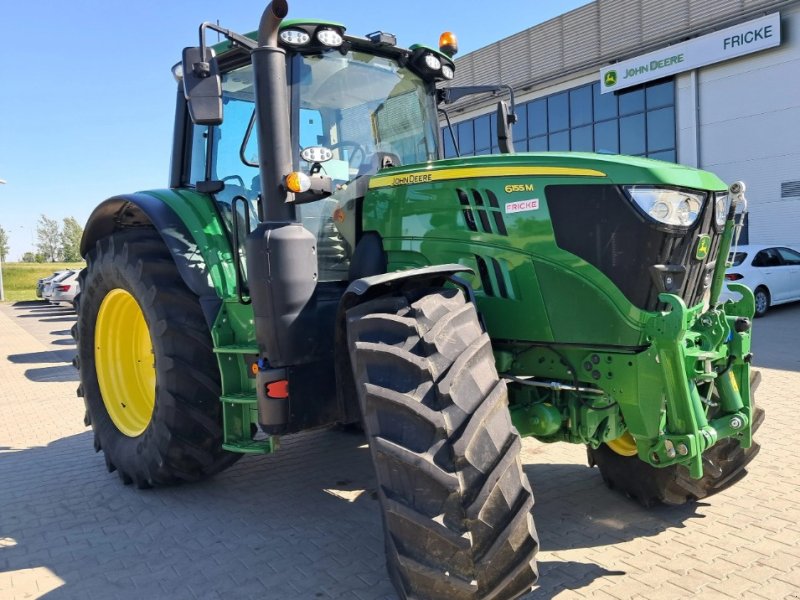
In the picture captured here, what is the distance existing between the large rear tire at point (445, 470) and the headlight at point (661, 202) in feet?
3.32

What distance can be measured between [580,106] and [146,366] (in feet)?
62.6

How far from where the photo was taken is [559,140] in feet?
70.0

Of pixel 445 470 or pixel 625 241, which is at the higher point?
pixel 625 241

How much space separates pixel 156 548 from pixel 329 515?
37.4 inches

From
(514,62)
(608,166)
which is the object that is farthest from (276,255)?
(514,62)

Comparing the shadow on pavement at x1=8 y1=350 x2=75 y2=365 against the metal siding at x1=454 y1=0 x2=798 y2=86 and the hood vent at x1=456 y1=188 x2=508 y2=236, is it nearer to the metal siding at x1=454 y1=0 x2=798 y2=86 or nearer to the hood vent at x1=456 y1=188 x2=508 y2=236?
the hood vent at x1=456 y1=188 x2=508 y2=236

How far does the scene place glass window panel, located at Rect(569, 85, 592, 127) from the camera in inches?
816

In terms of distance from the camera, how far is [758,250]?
13320mm

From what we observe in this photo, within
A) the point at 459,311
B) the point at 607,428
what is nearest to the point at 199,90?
the point at 459,311

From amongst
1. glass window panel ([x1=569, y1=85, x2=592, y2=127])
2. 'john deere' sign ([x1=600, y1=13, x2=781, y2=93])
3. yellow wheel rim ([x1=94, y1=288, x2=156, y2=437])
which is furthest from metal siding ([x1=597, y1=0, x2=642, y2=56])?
yellow wheel rim ([x1=94, y1=288, x2=156, y2=437])

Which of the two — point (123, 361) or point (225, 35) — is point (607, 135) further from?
point (225, 35)

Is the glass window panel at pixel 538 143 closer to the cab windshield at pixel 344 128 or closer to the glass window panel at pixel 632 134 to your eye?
the glass window panel at pixel 632 134

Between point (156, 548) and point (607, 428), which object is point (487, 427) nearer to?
point (607, 428)

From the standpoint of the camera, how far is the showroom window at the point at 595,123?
19.1 metres
